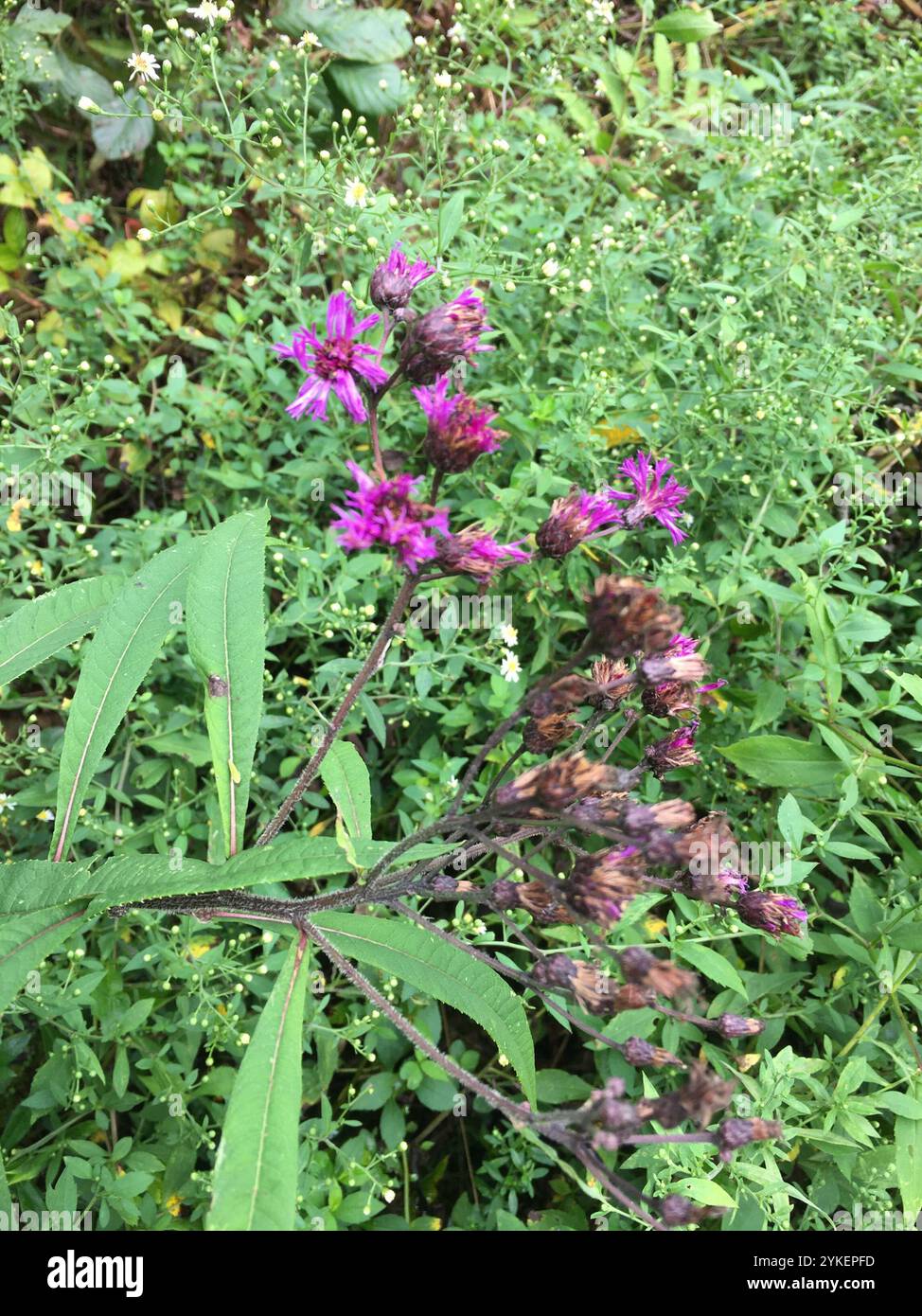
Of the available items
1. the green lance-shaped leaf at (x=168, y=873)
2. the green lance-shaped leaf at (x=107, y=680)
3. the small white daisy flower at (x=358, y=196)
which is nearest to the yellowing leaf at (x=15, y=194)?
the small white daisy flower at (x=358, y=196)

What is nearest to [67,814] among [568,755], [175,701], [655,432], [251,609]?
[251,609]

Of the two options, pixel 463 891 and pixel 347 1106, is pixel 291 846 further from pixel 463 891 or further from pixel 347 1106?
pixel 347 1106

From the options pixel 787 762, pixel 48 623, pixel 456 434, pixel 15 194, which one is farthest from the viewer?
pixel 15 194

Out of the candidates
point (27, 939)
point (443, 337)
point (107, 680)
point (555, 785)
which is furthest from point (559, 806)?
point (107, 680)

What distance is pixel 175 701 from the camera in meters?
2.93

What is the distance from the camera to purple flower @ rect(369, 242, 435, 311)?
1.89 meters

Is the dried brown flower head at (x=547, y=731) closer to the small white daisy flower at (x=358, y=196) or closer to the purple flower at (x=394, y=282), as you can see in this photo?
the purple flower at (x=394, y=282)

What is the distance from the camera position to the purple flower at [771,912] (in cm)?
190

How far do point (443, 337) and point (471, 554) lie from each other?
0.37 m

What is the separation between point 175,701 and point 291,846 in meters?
1.29

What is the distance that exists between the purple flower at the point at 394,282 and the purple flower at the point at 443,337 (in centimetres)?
11

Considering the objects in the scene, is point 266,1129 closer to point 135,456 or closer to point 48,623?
point 48,623

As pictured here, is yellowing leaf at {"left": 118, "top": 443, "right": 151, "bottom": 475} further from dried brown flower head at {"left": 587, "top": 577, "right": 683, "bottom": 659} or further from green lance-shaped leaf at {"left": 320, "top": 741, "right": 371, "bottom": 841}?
dried brown flower head at {"left": 587, "top": 577, "right": 683, "bottom": 659}

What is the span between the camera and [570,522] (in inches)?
73.5
